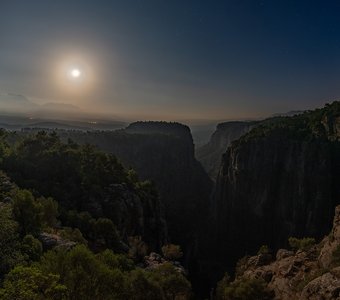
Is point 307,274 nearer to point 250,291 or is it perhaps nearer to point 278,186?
point 250,291

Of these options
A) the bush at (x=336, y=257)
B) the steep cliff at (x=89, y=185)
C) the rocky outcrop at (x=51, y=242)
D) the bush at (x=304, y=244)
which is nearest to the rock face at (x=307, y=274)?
the bush at (x=336, y=257)

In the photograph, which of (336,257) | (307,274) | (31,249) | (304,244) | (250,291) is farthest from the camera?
(304,244)

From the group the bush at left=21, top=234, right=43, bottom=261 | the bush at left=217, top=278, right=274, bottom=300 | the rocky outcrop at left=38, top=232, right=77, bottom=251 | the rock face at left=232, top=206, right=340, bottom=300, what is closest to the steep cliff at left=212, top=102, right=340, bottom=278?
the rock face at left=232, top=206, right=340, bottom=300

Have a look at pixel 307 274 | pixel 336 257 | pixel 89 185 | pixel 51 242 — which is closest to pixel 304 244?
pixel 307 274

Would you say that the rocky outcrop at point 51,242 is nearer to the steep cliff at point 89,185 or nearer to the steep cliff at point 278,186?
the steep cliff at point 89,185

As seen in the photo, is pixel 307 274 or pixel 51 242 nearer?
pixel 51 242

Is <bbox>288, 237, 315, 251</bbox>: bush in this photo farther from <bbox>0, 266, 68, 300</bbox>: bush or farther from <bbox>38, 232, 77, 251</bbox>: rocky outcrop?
<bbox>0, 266, 68, 300</bbox>: bush
